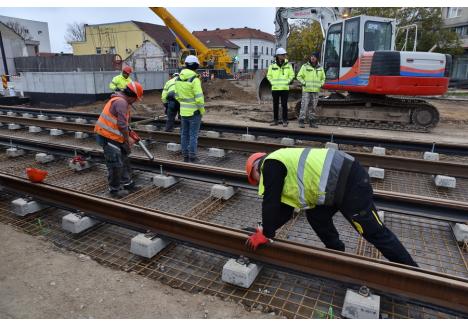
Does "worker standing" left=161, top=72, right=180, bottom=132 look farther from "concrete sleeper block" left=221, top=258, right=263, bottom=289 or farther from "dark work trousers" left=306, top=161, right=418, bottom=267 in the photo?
"dark work trousers" left=306, top=161, right=418, bottom=267

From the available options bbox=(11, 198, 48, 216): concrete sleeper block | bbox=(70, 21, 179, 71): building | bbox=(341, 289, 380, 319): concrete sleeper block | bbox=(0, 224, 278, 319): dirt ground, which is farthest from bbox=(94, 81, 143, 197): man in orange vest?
bbox=(70, 21, 179, 71): building

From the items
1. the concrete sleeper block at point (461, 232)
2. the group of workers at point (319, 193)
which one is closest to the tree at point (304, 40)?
the concrete sleeper block at point (461, 232)

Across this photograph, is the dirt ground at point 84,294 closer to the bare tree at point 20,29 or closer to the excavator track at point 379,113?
the excavator track at point 379,113

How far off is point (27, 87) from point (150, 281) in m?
20.1

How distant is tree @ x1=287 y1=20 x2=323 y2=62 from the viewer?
32.4m

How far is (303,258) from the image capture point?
10.7ft

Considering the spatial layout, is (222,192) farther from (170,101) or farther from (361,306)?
(170,101)

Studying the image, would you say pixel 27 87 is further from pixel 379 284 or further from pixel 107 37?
pixel 107 37

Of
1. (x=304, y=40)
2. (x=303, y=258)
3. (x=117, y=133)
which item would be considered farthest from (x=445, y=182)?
(x=304, y=40)

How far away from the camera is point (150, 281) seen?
3.43m

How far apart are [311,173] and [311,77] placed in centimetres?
804

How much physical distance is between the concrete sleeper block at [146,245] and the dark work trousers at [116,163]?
173 centimetres

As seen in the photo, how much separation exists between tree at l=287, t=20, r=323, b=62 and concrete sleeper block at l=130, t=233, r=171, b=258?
3024cm
